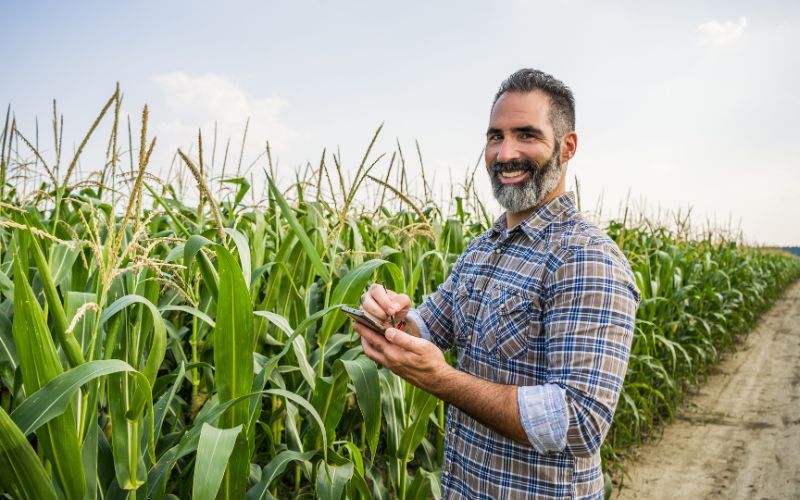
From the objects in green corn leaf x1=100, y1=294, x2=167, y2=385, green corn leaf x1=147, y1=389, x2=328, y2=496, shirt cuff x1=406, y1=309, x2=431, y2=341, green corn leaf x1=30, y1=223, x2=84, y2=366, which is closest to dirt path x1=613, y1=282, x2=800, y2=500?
shirt cuff x1=406, y1=309, x2=431, y2=341

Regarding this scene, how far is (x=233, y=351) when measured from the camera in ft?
4.74

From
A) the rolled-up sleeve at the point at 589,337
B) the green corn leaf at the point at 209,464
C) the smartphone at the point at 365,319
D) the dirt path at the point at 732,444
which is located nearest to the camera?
the green corn leaf at the point at 209,464

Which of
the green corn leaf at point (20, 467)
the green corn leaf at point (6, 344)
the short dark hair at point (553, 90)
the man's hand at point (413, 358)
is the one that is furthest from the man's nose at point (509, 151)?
the green corn leaf at point (6, 344)

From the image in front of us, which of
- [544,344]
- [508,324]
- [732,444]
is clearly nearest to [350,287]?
[508,324]

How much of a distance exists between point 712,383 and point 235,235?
6902mm

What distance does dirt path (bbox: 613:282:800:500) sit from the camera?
4147 mm

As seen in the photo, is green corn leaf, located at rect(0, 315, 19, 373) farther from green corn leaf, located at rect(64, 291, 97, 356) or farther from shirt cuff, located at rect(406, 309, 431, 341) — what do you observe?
shirt cuff, located at rect(406, 309, 431, 341)

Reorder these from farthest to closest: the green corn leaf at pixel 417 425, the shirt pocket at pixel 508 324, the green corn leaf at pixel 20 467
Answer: the green corn leaf at pixel 417 425 < the shirt pocket at pixel 508 324 < the green corn leaf at pixel 20 467

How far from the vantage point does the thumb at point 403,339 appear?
1427 millimetres

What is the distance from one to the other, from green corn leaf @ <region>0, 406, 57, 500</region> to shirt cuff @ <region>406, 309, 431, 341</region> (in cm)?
118

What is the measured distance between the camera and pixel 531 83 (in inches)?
68.4

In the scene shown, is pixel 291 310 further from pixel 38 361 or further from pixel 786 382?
pixel 786 382

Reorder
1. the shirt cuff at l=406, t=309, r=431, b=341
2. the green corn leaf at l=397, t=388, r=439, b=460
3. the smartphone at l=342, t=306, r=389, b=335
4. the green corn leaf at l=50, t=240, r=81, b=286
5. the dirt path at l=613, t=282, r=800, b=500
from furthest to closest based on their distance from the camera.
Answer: the dirt path at l=613, t=282, r=800, b=500, the green corn leaf at l=397, t=388, r=439, b=460, the shirt cuff at l=406, t=309, r=431, b=341, the green corn leaf at l=50, t=240, r=81, b=286, the smartphone at l=342, t=306, r=389, b=335

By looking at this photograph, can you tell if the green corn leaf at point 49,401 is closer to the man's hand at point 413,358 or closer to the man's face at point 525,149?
the man's hand at point 413,358
